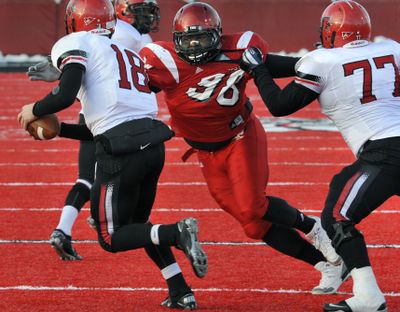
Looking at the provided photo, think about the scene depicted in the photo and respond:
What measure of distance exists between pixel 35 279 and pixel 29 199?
2705 millimetres

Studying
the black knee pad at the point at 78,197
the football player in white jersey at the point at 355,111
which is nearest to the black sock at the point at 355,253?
the football player in white jersey at the point at 355,111

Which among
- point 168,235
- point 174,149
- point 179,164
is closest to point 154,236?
point 168,235

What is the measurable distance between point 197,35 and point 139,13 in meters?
1.95

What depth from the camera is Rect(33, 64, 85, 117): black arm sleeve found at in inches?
178

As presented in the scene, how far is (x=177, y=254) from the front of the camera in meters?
6.04

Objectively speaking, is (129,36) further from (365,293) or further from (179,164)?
(179,164)

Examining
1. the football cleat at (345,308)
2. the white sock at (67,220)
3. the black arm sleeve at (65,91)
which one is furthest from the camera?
the white sock at (67,220)

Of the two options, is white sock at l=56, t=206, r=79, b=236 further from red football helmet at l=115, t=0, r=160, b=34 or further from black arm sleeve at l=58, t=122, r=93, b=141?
red football helmet at l=115, t=0, r=160, b=34

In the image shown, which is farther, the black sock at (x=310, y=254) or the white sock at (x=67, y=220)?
the white sock at (x=67, y=220)

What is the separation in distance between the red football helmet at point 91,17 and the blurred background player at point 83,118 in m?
0.37

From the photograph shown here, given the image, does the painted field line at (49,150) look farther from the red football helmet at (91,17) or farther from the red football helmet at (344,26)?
the red football helmet at (344,26)

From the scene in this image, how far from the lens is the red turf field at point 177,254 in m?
4.86

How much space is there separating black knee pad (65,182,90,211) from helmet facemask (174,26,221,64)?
1.48 meters

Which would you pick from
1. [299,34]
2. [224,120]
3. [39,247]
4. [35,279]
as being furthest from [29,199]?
[299,34]
